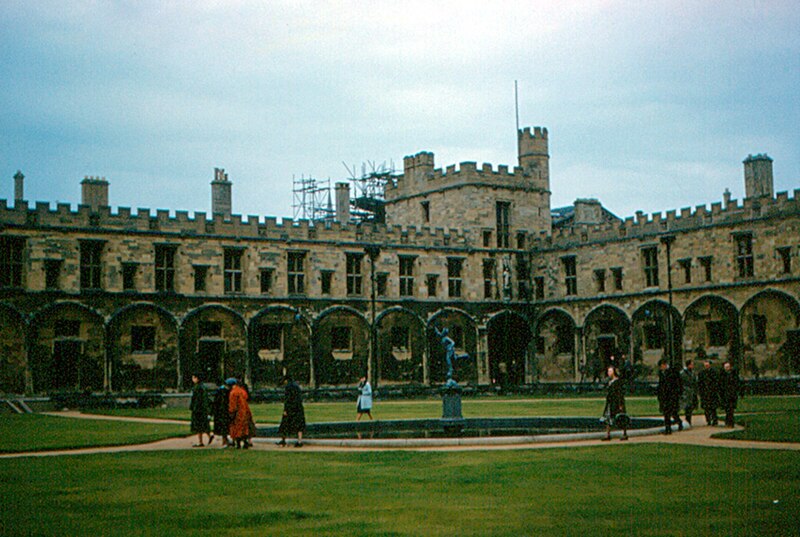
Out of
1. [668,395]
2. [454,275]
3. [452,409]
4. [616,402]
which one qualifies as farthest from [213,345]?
[616,402]

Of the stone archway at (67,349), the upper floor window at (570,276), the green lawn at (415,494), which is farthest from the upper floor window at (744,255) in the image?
the green lawn at (415,494)

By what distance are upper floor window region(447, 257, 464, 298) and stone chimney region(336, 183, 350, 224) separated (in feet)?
20.4

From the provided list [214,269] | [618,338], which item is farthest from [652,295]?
[214,269]

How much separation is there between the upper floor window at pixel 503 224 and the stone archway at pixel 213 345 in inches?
666

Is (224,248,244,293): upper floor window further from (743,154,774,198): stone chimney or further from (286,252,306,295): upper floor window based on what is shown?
(743,154,774,198): stone chimney

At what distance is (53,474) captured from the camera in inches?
587

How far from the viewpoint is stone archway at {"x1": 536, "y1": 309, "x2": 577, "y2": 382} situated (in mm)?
54938

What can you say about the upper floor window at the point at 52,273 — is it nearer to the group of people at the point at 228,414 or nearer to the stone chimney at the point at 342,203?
the stone chimney at the point at 342,203

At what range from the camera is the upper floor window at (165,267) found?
4659 cm

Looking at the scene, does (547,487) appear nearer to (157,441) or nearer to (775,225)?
(157,441)

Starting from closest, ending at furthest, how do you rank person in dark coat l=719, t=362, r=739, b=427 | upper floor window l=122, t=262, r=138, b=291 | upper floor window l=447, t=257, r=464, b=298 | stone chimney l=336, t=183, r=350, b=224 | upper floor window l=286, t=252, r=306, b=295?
person in dark coat l=719, t=362, r=739, b=427
upper floor window l=122, t=262, r=138, b=291
upper floor window l=286, t=252, r=306, b=295
upper floor window l=447, t=257, r=464, b=298
stone chimney l=336, t=183, r=350, b=224

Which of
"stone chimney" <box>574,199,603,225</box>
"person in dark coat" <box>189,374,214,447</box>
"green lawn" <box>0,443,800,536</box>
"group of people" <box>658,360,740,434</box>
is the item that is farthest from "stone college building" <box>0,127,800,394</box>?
"green lawn" <box>0,443,800,536</box>

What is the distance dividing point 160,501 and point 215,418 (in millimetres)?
9078

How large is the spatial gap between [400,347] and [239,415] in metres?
33.2
